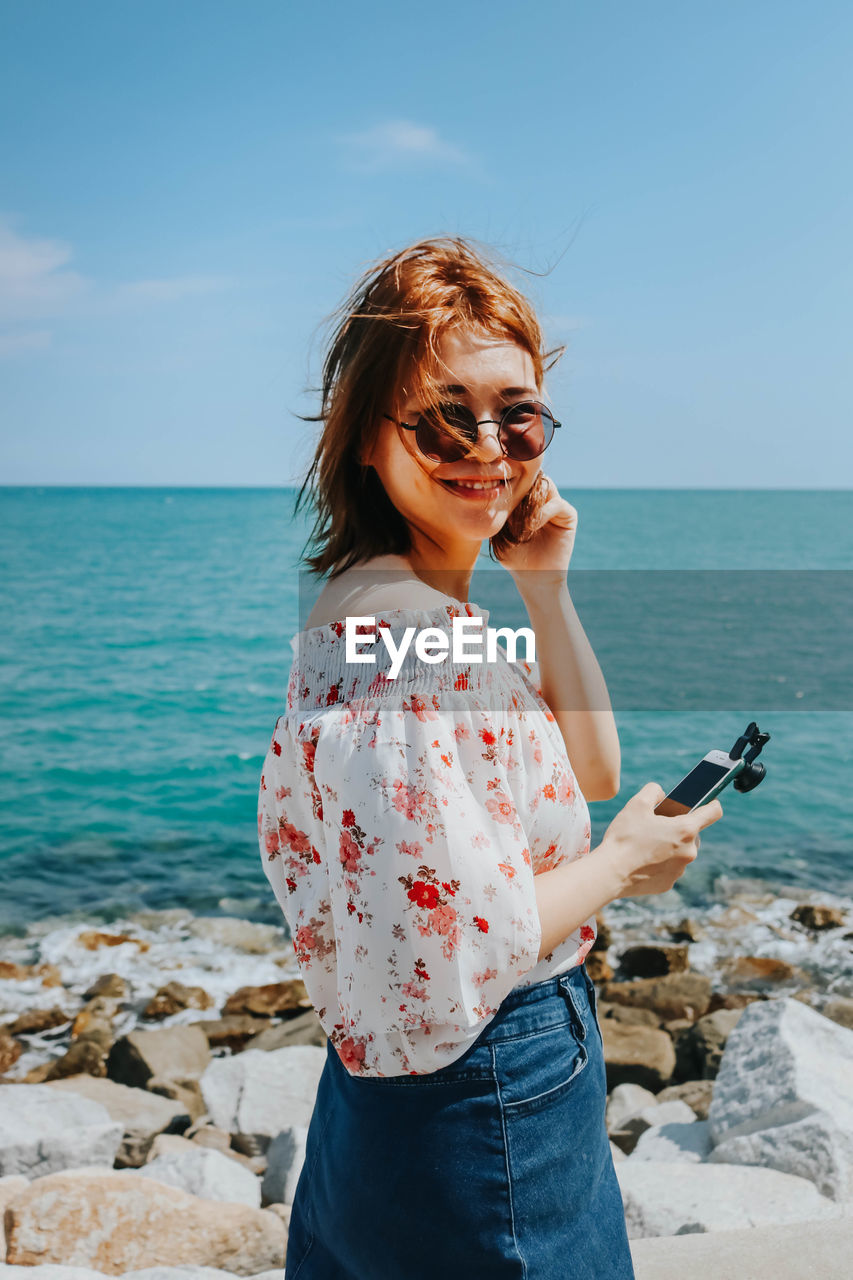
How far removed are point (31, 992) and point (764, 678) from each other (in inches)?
786

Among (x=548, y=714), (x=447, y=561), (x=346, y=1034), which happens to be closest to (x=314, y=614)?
(x=447, y=561)

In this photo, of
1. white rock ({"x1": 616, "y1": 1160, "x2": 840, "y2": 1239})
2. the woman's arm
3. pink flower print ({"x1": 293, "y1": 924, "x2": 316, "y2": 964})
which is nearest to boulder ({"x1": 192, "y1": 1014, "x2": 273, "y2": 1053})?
white rock ({"x1": 616, "y1": 1160, "x2": 840, "y2": 1239})

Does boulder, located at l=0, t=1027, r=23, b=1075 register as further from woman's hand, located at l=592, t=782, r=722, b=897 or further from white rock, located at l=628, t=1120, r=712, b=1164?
woman's hand, located at l=592, t=782, r=722, b=897

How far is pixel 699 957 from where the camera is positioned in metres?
8.46

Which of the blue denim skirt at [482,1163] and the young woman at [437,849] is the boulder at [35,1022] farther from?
the blue denim skirt at [482,1163]

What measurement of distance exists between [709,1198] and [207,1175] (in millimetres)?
2187

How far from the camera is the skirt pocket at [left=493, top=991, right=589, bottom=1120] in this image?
1527 millimetres

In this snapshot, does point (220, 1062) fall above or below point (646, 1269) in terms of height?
below

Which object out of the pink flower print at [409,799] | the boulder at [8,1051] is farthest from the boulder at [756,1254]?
the boulder at [8,1051]

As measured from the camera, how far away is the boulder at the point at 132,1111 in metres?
5.10

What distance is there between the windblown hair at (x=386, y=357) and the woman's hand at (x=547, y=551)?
1.10 feet

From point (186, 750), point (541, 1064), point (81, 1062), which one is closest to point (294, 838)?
point (541, 1064)

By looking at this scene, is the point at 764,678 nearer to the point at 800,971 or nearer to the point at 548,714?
the point at 800,971

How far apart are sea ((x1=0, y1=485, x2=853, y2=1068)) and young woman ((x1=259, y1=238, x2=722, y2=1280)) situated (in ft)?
1.05
